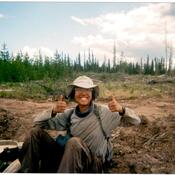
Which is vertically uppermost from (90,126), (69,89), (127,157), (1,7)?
(1,7)

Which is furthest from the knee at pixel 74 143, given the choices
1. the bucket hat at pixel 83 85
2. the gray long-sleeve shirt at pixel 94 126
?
the bucket hat at pixel 83 85

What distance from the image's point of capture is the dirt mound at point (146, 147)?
14.3 ft

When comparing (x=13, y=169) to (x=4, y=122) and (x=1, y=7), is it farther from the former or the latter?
(x=4, y=122)

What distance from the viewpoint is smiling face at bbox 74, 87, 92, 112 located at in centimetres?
366

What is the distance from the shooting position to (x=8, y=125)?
653 centimetres

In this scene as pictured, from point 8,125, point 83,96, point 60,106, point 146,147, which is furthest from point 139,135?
point 60,106

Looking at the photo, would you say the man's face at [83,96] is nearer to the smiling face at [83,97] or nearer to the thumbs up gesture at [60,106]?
the smiling face at [83,97]

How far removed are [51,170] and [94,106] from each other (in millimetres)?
710

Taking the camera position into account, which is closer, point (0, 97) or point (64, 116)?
point (64, 116)

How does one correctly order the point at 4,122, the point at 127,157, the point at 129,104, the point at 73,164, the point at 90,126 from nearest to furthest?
the point at 73,164
the point at 90,126
the point at 127,157
the point at 4,122
the point at 129,104

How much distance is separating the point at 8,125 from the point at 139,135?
2.16m

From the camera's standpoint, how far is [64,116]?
12.4 feet

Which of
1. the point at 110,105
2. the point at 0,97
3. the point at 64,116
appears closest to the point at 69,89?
the point at 64,116

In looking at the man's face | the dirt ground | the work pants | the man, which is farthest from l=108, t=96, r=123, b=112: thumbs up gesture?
the dirt ground
